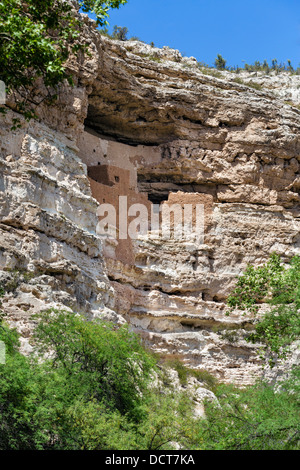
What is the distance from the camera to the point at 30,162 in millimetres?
19062

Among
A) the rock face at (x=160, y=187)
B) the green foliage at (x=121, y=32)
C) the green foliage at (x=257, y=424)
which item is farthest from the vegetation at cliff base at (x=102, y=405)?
the green foliage at (x=121, y=32)

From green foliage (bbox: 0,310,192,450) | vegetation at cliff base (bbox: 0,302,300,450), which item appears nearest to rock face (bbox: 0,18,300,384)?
green foliage (bbox: 0,310,192,450)

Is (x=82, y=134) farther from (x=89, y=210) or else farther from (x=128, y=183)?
(x=89, y=210)

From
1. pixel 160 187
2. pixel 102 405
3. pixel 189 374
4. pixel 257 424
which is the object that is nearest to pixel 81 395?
pixel 102 405

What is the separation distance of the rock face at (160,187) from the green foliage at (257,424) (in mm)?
5451

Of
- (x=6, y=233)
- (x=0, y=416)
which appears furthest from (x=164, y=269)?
(x=0, y=416)

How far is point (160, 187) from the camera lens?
2611 centimetres

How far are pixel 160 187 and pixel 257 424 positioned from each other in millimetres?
14734

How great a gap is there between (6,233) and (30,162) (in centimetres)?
247

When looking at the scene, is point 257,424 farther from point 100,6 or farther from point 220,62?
point 220,62

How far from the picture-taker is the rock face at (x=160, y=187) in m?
18.9

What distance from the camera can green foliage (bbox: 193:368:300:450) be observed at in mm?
11461

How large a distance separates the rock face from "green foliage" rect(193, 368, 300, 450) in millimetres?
A: 5451
